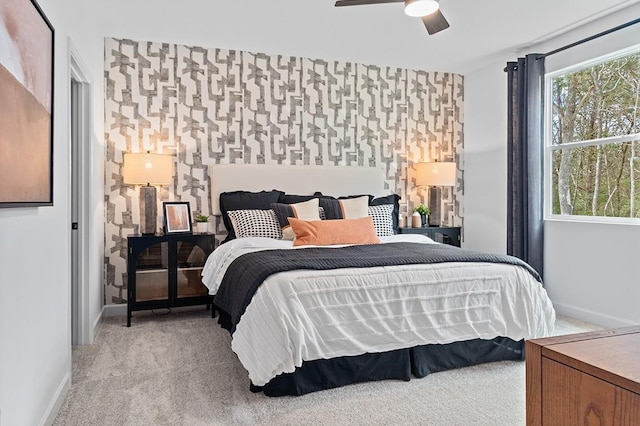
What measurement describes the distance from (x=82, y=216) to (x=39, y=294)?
59.2 inches

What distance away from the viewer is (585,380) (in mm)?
931

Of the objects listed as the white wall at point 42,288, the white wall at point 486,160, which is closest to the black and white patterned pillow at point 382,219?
the white wall at point 486,160

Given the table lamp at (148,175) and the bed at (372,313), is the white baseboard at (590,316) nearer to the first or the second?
the bed at (372,313)

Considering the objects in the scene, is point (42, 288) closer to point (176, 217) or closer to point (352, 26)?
point (176, 217)

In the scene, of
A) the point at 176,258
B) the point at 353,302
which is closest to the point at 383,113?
the point at 176,258

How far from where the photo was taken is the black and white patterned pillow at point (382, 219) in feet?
14.2

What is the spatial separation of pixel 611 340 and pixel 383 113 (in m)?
4.42

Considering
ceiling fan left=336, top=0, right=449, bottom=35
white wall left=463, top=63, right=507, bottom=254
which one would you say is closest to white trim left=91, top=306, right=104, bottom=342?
ceiling fan left=336, top=0, right=449, bottom=35

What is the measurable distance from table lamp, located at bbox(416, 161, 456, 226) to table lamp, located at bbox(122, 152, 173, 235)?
2.75m

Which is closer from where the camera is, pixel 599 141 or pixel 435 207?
pixel 599 141

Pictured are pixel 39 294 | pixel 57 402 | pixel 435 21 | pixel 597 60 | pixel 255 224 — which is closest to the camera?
pixel 39 294

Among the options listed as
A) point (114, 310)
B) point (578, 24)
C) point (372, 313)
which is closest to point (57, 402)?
point (372, 313)

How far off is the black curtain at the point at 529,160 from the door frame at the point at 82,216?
393 cm

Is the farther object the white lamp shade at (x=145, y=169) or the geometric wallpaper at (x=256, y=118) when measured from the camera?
the geometric wallpaper at (x=256, y=118)
